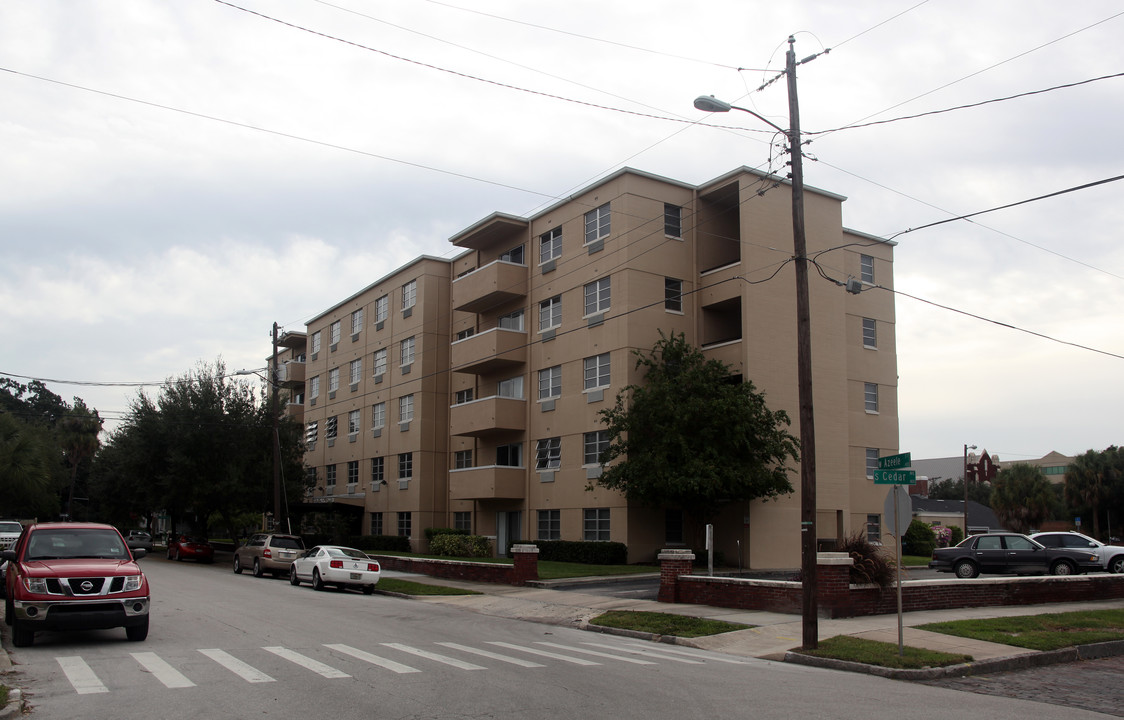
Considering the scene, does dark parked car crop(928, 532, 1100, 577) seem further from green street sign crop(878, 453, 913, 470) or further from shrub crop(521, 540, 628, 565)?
green street sign crop(878, 453, 913, 470)

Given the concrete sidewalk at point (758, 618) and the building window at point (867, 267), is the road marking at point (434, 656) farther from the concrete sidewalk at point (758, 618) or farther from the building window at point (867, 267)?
the building window at point (867, 267)

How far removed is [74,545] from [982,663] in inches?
532

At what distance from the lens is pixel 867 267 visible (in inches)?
1641

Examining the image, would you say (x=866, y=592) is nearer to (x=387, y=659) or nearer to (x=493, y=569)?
(x=387, y=659)

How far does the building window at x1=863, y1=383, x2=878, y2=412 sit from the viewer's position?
40.6 meters

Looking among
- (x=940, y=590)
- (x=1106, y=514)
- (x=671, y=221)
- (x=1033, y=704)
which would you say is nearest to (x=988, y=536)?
(x=940, y=590)

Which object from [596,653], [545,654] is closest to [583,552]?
[596,653]

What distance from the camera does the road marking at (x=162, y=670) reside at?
10.3m

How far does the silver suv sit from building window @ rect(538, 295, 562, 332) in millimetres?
13722

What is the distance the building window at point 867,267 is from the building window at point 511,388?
16.0 meters

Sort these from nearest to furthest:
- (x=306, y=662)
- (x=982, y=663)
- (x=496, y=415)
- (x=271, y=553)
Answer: (x=306, y=662) < (x=982, y=663) < (x=271, y=553) < (x=496, y=415)

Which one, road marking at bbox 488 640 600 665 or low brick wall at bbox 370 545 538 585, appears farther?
low brick wall at bbox 370 545 538 585

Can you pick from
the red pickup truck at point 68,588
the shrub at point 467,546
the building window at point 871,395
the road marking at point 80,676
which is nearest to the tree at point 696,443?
the shrub at point 467,546

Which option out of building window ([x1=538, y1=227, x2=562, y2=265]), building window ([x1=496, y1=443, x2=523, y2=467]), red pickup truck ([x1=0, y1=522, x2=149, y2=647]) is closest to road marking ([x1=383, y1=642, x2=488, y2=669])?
red pickup truck ([x1=0, y1=522, x2=149, y2=647])
